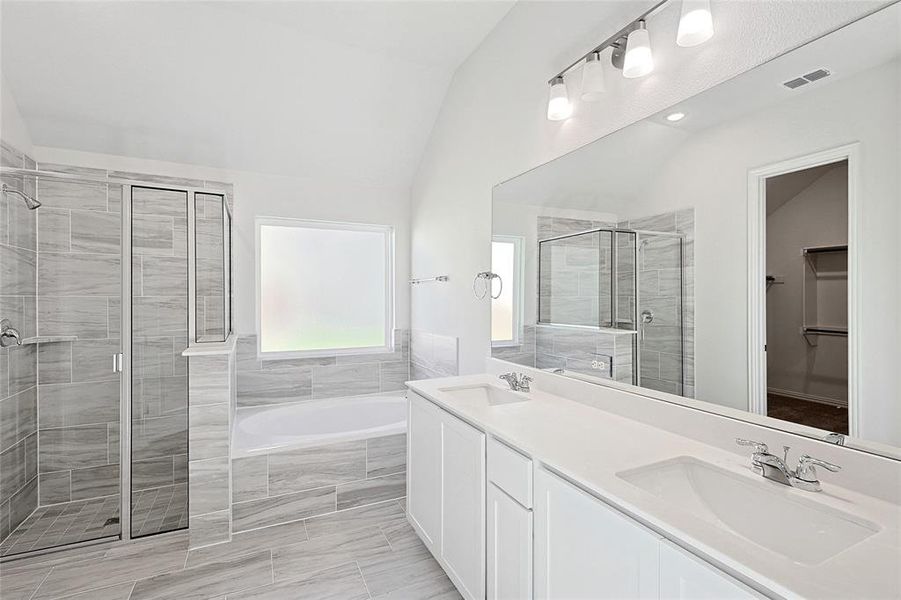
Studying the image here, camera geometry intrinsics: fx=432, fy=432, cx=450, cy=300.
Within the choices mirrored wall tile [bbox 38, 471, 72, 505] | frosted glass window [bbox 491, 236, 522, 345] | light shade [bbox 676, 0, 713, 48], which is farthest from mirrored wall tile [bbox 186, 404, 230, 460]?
light shade [bbox 676, 0, 713, 48]

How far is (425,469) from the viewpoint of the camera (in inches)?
84.7

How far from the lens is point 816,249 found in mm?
1174

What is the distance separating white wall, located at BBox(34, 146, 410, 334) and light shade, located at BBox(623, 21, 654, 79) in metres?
Result: 2.57

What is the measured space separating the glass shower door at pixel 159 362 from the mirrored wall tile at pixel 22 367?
2.09ft

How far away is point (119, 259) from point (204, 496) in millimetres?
1403

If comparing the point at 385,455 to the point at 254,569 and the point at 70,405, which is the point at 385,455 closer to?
the point at 254,569

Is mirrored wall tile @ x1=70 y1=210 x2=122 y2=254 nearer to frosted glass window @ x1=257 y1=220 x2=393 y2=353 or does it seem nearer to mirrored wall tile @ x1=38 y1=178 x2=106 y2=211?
mirrored wall tile @ x1=38 y1=178 x2=106 y2=211

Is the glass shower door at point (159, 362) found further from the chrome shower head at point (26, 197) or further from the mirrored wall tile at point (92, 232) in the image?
the chrome shower head at point (26, 197)

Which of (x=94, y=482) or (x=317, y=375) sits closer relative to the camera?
(x=94, y=482)

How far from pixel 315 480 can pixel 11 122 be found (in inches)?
108

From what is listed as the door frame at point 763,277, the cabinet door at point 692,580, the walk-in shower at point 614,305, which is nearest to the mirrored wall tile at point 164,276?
the walk-in shower at point 614,305

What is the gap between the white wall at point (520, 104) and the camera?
1.30m

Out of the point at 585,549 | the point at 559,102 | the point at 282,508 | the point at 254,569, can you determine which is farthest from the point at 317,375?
the point at 585,549

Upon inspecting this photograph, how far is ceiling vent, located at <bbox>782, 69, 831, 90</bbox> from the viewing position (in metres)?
1.15
